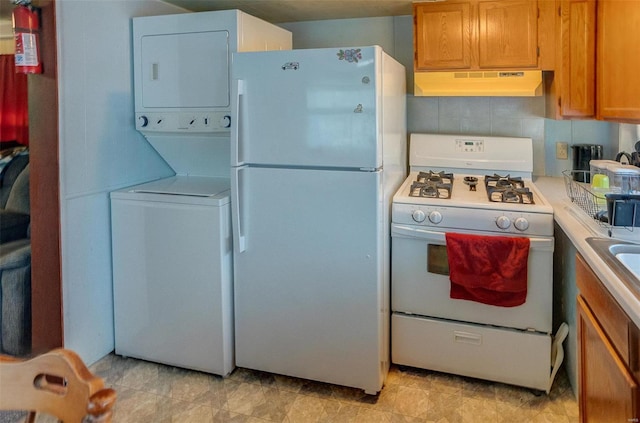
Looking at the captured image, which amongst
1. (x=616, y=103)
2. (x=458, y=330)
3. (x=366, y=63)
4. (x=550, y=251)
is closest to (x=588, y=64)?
(x=616, y=103)

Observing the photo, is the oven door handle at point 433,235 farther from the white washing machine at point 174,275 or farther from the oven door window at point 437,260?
the white washing machine at point 174,275

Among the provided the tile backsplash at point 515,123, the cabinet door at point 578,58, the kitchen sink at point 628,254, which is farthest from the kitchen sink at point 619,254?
the tile backsplash at point 515,123

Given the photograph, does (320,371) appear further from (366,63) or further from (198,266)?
(366,63)

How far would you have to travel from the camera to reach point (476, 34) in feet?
8.59

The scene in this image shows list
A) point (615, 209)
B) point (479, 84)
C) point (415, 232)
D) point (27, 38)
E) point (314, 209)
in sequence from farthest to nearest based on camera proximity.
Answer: point (479, 84), point (415, 232), point (314, 209), point (27, 38), point (615, 209)

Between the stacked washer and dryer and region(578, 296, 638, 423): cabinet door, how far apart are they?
1551 millimetres

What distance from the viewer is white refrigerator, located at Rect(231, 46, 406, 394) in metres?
2.10

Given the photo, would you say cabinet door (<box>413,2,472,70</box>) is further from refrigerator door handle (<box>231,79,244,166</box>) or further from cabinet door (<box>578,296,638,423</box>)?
cabinet door (<box>578,296,638,423</box>)

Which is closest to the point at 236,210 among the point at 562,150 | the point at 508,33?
the point at 508,33

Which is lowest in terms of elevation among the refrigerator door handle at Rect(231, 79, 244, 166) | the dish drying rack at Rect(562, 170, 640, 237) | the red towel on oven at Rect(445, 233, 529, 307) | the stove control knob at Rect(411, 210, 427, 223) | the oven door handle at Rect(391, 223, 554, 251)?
the red towel on oven at Rect(445, 233, 529, 307)

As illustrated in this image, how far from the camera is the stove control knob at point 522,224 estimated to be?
2148 mm

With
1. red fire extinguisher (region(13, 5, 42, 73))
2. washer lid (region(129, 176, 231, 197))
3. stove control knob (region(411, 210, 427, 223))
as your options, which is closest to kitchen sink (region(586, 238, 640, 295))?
stove control knob (region(411, 210, 427, 223))

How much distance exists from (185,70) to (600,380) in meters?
2.25

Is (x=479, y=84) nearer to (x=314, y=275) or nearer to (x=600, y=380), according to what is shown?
(x=314, y=275)
